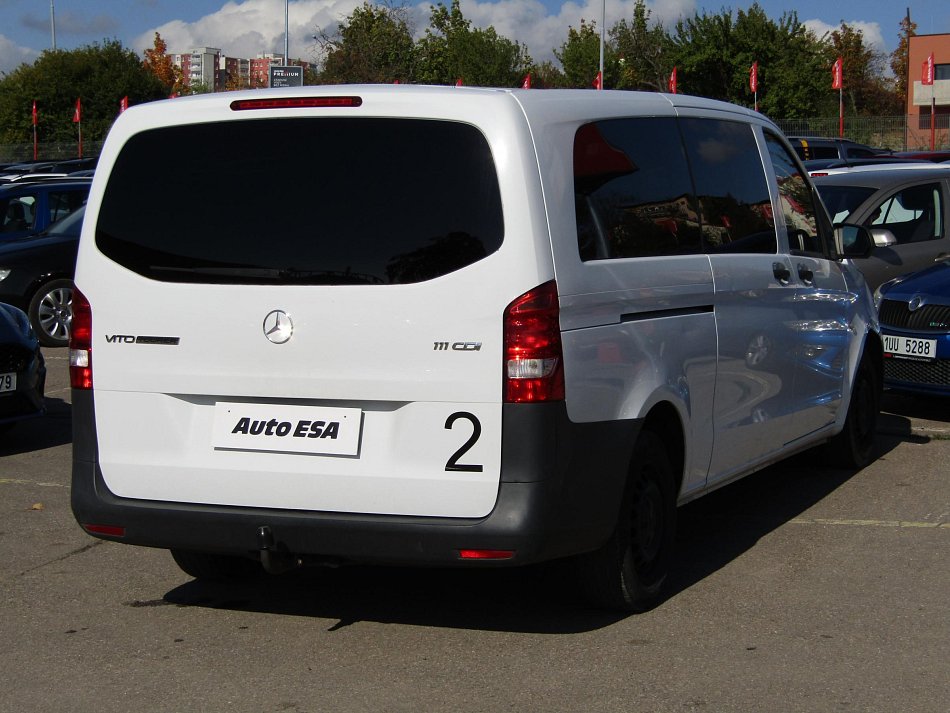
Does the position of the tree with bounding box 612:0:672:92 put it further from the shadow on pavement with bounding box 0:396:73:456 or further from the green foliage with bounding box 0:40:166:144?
the shadow on pavement with bounding box 0:396:73:456

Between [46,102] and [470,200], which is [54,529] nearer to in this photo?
[470,200]

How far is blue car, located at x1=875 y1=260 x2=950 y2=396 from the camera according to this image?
901cm

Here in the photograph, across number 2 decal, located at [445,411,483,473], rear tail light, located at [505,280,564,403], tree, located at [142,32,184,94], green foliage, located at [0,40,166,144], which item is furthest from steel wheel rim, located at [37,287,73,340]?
tree, located at [142,32,184,94]

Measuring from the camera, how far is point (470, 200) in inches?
169

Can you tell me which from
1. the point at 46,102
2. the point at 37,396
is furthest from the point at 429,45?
the point at 37,396

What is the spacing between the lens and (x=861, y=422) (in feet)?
25.7

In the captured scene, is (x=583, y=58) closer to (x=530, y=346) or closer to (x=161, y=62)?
(x=161, y=62)

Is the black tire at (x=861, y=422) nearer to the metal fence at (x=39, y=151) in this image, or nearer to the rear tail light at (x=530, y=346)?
the rear tail light at (x=530, y=346)

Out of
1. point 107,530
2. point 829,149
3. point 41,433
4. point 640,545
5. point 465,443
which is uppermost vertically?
point 829,149

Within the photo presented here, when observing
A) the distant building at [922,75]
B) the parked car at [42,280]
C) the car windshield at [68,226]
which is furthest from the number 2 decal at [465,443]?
the distant building at [922,75]

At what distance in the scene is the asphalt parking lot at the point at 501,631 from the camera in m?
4.26

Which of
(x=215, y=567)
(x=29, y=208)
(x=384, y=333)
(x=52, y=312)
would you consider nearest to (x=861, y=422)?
(x=215, y=567)

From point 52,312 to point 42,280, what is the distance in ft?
1.20

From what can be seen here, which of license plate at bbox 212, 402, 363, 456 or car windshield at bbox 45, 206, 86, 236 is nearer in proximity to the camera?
license plate at bbox 212, 402, 363, 456
